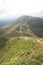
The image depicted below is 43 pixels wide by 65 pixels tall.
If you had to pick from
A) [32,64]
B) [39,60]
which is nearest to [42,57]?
[39,60]

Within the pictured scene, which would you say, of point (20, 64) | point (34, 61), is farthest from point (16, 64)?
point (34, 61)

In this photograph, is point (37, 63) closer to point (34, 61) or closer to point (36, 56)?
point (34, 61)

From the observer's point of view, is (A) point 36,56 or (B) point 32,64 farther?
(A) point 36,56

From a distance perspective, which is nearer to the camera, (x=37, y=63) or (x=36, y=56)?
(x=37, y=63)

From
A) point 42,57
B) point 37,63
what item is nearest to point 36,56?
point 42,57

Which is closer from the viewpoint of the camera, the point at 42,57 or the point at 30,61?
the point at 30,61

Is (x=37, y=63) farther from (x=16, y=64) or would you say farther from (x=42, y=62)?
(x=16, y=64)

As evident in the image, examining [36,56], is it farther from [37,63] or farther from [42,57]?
[37,63]
